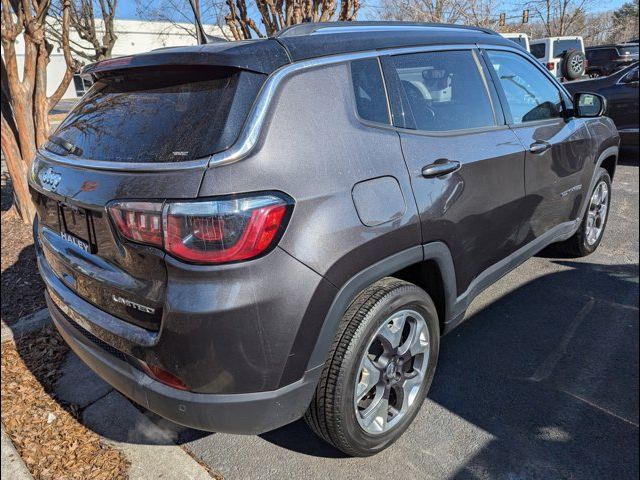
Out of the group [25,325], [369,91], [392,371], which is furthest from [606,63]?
[25,325]

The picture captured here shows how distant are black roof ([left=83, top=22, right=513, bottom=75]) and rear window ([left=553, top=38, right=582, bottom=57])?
150 inches

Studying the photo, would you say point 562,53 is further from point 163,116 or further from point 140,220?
point 140,220

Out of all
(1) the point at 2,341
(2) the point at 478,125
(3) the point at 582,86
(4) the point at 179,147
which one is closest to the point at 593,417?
(2) the point at 478,125

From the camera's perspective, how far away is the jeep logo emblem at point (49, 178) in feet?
7.07

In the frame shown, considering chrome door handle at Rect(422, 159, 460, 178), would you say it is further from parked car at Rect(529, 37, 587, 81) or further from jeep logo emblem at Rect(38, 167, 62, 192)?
parked car at Rect(529, 37, 587, 81)

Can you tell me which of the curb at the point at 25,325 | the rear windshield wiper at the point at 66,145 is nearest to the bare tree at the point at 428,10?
the rear windshield wiper at the point at 66,145

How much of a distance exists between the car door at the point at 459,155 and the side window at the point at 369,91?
70 mm

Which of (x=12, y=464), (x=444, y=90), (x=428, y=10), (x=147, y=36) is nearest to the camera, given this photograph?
(x=12, y=464)

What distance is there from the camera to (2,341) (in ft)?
11.4

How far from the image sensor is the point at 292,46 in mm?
1959

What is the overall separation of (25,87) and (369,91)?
4.60 metres

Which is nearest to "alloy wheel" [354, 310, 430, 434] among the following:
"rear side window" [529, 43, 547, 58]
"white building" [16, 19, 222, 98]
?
"white building" [16, 19, 222, 98]

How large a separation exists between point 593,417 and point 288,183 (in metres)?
1.96

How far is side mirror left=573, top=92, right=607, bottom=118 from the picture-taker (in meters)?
3.67
